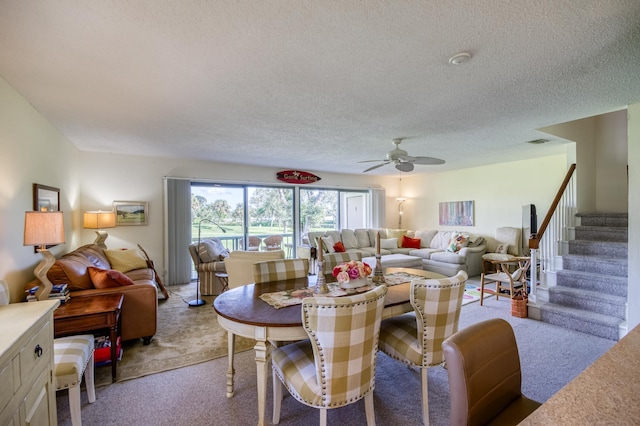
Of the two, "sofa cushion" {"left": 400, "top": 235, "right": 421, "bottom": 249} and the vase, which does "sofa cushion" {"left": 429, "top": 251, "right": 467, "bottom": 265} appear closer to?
"sofa cushion" {"left": 400, "top": 235, "right": 421, "bottom": 249}

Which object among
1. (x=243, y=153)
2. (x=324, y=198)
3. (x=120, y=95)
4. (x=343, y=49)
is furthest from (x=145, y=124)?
(x=324, y=198)

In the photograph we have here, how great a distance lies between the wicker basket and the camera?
3.73 meters

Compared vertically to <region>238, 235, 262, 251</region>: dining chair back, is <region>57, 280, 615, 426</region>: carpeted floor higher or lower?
lower

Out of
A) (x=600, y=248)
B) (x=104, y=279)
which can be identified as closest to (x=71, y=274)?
(x=104, y=279)

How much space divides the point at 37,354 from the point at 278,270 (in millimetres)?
1604

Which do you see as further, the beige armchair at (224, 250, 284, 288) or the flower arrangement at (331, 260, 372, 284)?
the beige armchair at (224, 250, 284, 288)

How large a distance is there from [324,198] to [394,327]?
18.3ft

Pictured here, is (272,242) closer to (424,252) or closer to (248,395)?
(424,252)

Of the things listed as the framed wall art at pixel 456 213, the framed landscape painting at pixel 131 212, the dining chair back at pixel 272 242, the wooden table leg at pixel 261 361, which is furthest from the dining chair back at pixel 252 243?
the wooden table leg at pixel 261 361

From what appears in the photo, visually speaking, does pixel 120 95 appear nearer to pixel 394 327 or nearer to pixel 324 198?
pixel 394 327

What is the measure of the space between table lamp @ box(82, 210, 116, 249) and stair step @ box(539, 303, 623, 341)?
20.5 ft

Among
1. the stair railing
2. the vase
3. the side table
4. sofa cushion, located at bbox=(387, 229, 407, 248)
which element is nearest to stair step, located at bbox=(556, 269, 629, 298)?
the stair railing

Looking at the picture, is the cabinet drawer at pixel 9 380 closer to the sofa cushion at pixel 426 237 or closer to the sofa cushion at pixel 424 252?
the sofa cushion at pixel 424 252

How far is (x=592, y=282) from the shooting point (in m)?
3.61
